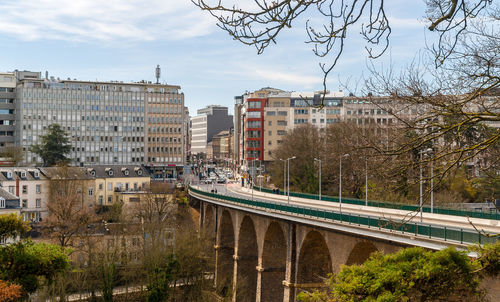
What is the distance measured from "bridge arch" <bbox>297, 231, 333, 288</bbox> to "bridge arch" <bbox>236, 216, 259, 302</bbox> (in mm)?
12076

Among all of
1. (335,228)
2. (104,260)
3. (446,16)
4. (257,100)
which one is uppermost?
(257,100)

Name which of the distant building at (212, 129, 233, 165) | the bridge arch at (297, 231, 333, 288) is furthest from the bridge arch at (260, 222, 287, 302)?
the distant building at (212, 129, 233, 165)

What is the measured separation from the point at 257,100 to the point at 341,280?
9443cm

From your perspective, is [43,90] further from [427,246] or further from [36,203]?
[427,246]

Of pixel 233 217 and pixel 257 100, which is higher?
pixel 257 100

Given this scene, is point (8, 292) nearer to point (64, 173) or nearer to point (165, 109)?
point (64, 173)

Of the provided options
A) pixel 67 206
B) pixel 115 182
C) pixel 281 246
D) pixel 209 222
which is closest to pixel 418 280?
pixel 281 246

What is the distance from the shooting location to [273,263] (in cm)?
4462

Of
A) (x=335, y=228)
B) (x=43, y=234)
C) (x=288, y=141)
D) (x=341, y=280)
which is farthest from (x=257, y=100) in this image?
(x=341, y=280)

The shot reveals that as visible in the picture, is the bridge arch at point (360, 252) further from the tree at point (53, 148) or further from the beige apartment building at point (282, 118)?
the beige apartment building at point (282, 118)

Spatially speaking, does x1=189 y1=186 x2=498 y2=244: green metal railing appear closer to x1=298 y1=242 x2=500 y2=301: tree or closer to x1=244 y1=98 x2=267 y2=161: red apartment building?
x1=298 y1=242 x2=500 y2=301: tree

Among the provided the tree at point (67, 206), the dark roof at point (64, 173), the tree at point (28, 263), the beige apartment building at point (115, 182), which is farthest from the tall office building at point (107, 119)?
the tree at point (28, 263)

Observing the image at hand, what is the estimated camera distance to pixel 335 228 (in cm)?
3181

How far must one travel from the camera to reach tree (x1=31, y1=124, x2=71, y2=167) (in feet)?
307
